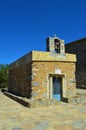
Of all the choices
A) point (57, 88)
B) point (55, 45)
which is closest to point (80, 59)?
point (55, 45)

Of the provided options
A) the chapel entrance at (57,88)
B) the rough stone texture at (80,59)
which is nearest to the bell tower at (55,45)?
the chapel entrance at (57,88)

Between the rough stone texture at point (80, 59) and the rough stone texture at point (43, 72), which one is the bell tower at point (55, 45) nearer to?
the rough stone texture at point (43, 72)

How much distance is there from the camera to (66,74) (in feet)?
41.8

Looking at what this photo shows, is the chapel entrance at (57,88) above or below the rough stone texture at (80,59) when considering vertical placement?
below

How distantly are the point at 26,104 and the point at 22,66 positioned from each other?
4.81m

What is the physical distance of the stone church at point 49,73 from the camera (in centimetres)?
1180

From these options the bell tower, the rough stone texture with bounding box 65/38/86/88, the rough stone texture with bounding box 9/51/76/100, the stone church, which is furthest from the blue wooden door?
the rough stone texture with bounding box 65/38/86/88

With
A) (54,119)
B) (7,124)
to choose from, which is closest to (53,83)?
(54,119)

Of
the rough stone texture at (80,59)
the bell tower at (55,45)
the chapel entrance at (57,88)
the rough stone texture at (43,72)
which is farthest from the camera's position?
the rough stone texture at (80,59)

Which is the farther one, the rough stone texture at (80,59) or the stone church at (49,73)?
the rough stone texture at (80,59)

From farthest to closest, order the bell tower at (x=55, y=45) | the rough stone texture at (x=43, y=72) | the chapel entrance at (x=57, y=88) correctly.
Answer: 1. the bell tower at (x=55, y=45)
2. the chapel entrance at (x=57, y=88)
3. the rough stone texture at (x=43, y=72)

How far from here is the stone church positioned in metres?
11.8

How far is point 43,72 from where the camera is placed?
12.0m

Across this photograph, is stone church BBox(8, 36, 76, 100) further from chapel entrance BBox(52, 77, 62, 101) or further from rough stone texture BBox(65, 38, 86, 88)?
rough stone texture BBox(65, 38, 86, 88)
